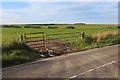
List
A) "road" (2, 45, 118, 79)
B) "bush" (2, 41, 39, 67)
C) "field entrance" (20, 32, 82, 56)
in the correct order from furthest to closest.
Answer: "field entrance" (20, 32, 82, 56) → "bush" (2, 41, 39, 67) → "road" (2, 45, 118, 79)

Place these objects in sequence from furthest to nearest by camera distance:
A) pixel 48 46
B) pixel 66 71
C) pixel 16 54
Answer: pixel 48 46 → pixel 16 54 → pixel 66 71

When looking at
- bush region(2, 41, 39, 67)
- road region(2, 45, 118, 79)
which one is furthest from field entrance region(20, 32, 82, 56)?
road region(2, 45, 118, 79)

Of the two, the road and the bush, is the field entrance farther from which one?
the road

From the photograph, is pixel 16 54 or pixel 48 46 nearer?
pixel 16 54

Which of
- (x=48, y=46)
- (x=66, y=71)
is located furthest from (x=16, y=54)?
(x=48, y=46)

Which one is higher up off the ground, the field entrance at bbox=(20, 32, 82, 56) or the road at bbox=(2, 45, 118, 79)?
the field entrance at bbox=(20, 32, 82, 56)

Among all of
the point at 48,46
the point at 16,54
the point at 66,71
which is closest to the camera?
the point at 66,71

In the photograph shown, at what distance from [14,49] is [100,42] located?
1164 cm

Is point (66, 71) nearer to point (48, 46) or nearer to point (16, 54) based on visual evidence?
point (16, 54)

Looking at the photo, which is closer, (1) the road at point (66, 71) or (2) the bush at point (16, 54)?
(1) the road at point (66, 71)

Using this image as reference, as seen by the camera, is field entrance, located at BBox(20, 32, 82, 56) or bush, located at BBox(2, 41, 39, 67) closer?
bush, located at BBox(2, 41, 39, 67)

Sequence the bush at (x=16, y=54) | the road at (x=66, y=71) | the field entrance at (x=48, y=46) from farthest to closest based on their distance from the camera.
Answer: the field entrance at (x=48, y=46)
the bush at (x=16, y=54)
the road at (x=66, y=71)

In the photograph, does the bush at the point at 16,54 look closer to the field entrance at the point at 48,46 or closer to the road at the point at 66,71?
the field entrance at the point at 48,46

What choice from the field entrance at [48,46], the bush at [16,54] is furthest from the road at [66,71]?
the field entrance at [48,46]
